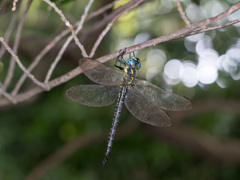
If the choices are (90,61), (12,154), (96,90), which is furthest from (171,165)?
(90,61)

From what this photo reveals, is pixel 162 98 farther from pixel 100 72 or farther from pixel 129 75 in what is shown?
pixel 100 72

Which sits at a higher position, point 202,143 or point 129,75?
point 129,75

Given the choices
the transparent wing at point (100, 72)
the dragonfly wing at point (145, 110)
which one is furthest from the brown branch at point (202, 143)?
the transparent wing at point (100, 72)

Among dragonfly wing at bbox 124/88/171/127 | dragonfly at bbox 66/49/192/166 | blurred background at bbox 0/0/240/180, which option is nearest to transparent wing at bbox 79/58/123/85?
dragonfly at bbox 66/49/192/166

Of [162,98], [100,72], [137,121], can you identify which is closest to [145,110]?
[162,98]

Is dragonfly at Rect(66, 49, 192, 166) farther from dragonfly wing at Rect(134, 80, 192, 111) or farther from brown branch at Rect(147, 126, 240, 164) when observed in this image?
brown branch at Rect(147, 126, 240, 164)
